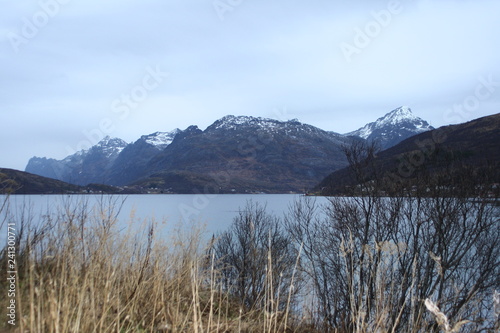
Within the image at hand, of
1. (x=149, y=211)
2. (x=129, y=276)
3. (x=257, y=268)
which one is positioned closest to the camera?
(x=129, y=276)

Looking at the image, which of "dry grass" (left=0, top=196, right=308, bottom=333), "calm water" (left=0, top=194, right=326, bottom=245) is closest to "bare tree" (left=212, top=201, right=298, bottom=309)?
"dry grass" (left=0, top=196, right=308, bottom=333)

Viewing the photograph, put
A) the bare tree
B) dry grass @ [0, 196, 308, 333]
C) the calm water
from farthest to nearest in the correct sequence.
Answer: the calm water < the bare tree < dry grass @ [0, 196, 308, 333]

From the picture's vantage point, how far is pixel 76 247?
4820 millimetres

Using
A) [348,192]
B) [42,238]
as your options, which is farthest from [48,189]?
[42,238]

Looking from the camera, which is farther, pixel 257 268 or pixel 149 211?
pixel 149 211

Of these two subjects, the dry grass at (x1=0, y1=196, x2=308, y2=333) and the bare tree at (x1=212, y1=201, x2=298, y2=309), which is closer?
the dry grass at (x1=0, y1=196, x2=308, y2=333)

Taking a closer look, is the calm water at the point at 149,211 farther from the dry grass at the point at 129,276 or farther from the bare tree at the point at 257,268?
the bare tree at the point at 257,268

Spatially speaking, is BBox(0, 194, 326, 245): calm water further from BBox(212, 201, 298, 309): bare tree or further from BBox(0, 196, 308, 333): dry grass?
BBox(212, 201, 298, 309): bare tree

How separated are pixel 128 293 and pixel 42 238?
80.5 inches


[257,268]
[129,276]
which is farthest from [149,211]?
[129,276]

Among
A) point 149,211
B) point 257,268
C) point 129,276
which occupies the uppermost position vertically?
point 129,276

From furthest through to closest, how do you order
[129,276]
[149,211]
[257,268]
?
[149,211]
[257,268]
[129,276]

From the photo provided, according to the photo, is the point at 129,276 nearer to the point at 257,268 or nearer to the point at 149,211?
the point at 257,268

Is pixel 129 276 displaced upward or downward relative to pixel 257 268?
upward
